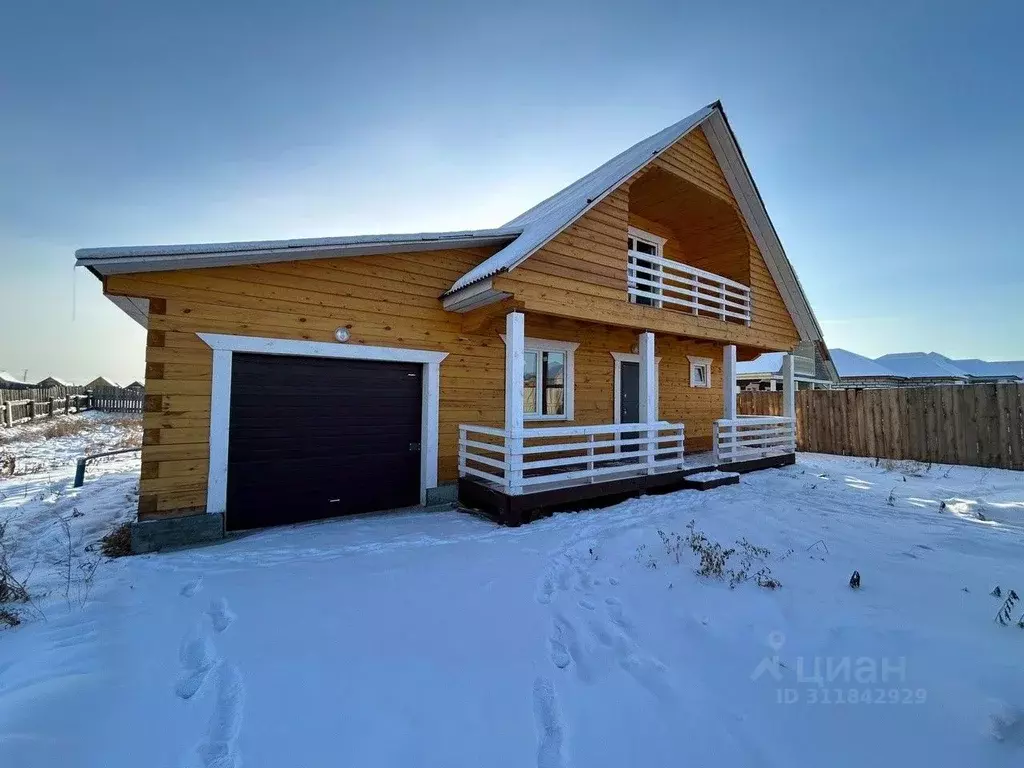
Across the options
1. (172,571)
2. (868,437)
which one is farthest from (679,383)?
(172,571)

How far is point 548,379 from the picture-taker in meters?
9.86

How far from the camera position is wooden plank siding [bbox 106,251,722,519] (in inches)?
226

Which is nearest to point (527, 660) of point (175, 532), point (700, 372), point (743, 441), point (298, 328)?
point (175, 532)

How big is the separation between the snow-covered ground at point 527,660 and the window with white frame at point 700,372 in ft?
26.1

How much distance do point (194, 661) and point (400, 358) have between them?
5054 millimetres

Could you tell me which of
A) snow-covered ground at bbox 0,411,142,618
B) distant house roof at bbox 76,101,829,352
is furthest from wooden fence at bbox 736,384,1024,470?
snow-covered ground at bbox 0,411,142,618

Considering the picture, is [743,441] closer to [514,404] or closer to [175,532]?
[514,404]

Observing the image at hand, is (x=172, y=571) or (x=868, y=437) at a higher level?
(x=868, y=437)

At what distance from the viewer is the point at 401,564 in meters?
4.96

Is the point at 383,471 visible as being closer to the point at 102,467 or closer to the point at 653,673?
the point at 653,673

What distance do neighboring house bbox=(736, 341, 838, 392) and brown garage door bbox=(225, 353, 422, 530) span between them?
1019 inches

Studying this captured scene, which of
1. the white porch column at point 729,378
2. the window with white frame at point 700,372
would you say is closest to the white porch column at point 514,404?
the white porch column at point 729,378

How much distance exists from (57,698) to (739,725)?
415 centimetres

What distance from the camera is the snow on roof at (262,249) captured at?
5043 millimetres
